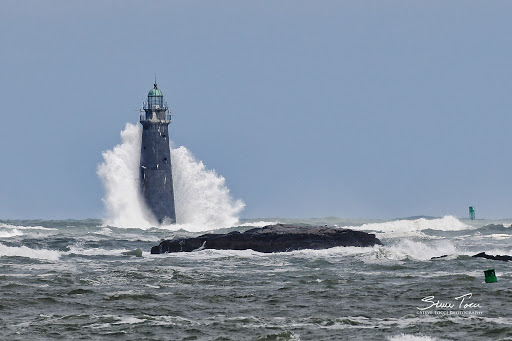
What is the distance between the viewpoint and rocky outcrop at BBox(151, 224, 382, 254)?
46.3 m

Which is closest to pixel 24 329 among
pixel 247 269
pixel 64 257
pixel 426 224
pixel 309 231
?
pixel 247 269

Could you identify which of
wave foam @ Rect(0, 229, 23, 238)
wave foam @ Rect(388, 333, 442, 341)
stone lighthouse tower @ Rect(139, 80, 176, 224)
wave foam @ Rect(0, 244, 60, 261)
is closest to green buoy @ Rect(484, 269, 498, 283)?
wave foam @ Rect(388, 333, 442, 341)

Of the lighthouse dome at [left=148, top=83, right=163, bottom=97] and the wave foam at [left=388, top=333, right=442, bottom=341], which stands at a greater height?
the lighthouse dome at [left=148, top=83, right=163, bottom=97]

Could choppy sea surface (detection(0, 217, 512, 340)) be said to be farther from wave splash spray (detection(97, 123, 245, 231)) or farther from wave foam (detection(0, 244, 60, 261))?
wave splash spray (detection(97, 123, 245, 231))

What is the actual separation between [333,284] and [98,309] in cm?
804

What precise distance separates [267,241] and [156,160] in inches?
1008

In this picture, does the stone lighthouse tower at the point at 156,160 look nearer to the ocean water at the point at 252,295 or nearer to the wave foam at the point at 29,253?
the ocean water at the point at 252,295

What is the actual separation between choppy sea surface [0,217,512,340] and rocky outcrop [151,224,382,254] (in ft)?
4.22

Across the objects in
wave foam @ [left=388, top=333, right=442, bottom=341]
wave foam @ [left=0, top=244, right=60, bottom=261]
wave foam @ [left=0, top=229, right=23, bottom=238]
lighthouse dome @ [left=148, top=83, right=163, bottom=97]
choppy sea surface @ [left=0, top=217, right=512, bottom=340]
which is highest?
lighthouse dome @ [left=148, top=83, right=163, bottom=97]

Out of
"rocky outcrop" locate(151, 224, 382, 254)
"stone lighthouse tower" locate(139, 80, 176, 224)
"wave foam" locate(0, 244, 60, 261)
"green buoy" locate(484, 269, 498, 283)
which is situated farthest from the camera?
"stone lighthouse tower" locate(139, 80, 176, 224)

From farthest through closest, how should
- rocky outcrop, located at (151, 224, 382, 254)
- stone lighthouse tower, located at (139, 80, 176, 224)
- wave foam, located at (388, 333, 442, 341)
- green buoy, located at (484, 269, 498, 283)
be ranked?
stone lighthouse tower, located at (139, 80, 176, 224)
rocky outcrop, located at (151, 224, 382, 254)
green buoy, located at (484, 269, 498, 283)
wave foam, located at (388, 333, 442, 341)

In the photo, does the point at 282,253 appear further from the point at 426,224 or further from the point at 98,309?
the point at 426,224

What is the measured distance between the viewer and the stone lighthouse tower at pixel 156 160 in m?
70.8

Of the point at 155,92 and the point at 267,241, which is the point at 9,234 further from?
the point at 267,241
